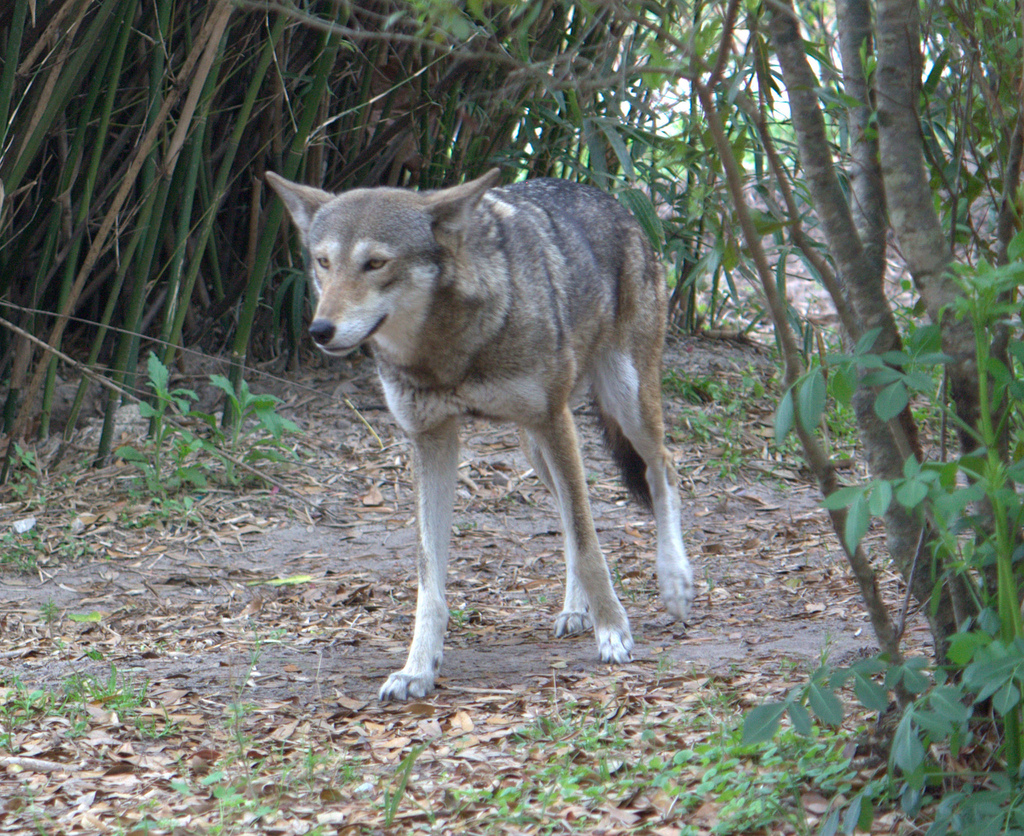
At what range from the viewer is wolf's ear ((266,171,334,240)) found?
345cm

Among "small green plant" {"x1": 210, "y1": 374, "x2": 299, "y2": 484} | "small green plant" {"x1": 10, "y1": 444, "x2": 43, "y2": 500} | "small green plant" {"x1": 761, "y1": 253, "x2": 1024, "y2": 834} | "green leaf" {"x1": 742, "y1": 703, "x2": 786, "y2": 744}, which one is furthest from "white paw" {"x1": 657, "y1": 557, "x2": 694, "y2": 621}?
"small green plant" {"x1": 10, "y1": 444, "x2": 43, "y2": 500}

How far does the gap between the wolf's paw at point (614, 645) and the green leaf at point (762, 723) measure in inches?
58.1

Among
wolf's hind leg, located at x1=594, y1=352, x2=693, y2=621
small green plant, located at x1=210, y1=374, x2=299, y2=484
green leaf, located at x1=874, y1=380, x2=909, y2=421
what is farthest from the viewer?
small green plant, located at x1=210, y1=374, x2=299, y2=484

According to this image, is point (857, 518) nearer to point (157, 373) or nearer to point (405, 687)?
point (405, 687)

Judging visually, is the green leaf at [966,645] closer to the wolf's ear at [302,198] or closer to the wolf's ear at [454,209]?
the wolf's ear at [454,209]

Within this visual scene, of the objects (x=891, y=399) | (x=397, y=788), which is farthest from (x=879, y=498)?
(x=397, y=788)

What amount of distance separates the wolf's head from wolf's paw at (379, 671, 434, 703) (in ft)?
3.07

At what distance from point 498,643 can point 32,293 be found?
113 inches

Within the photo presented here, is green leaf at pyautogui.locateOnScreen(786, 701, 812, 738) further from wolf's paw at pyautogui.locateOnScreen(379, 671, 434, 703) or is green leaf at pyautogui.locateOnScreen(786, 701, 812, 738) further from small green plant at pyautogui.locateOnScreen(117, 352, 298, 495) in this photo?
small green plant at pyautogui.locateOnScreen(117, 352, 298, 495)

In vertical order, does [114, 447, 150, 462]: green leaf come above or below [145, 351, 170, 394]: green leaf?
below

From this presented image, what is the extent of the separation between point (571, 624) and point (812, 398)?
6.99 ft

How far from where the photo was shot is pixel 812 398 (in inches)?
64.0

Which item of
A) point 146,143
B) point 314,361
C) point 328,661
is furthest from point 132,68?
point 328,661

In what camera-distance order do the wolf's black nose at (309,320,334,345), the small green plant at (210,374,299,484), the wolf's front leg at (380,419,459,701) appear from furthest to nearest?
the small green plant at (210,374,299,484) < the wolf's front leg at (380,419,459,701) < the wolf's black nose at (309,320,334,345)
